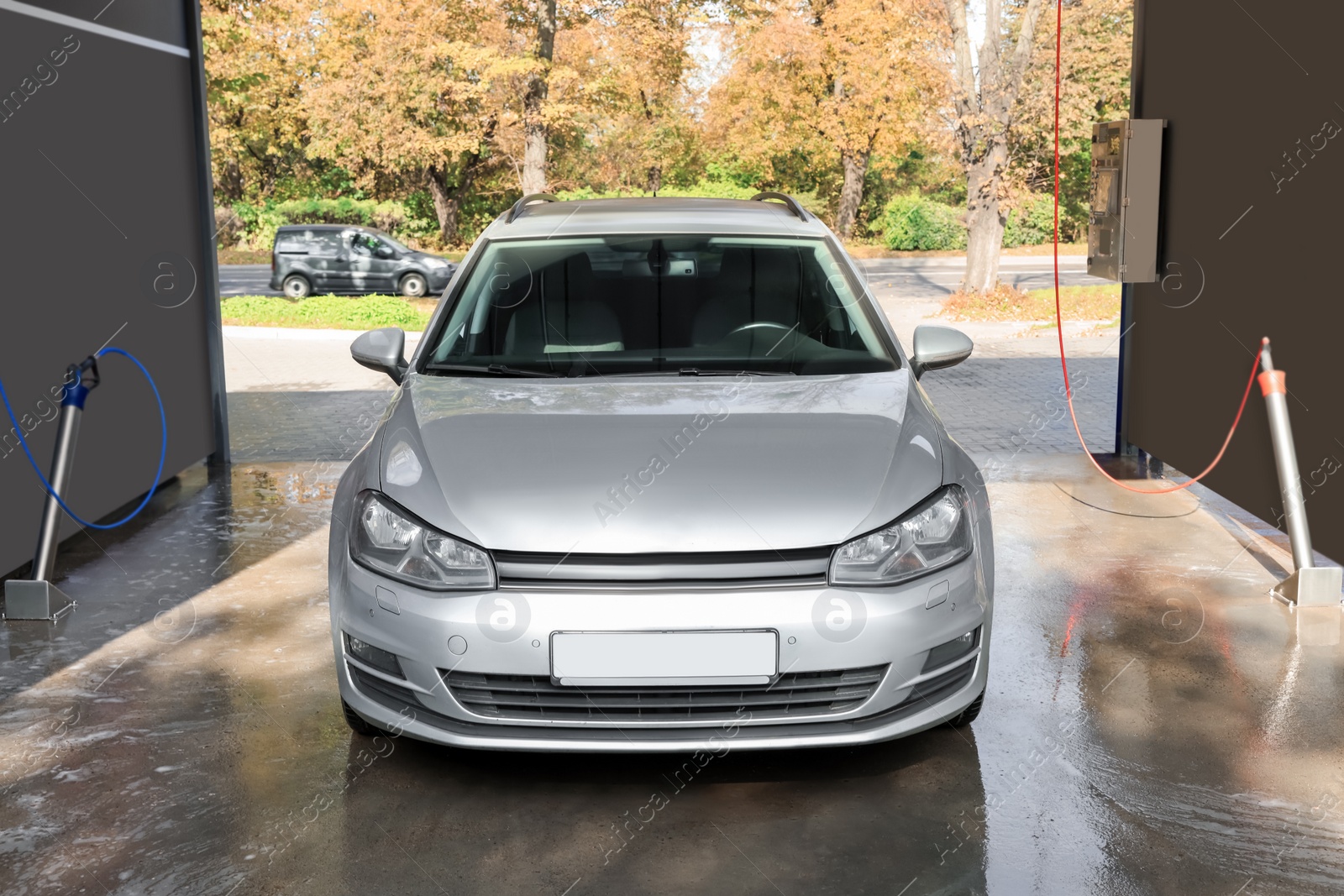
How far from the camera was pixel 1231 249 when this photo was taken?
662 cm

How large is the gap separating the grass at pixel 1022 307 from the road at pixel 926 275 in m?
3.22

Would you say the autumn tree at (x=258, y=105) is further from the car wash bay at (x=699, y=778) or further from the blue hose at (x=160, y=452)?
the car wash bay at (x=699, y=778)

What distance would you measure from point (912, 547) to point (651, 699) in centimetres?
79

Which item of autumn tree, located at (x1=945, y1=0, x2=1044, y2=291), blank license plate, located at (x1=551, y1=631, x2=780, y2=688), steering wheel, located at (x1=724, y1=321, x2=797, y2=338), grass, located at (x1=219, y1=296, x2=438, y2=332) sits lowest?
grass, located at (x1=219, y1=296, x2=438, y2=332)

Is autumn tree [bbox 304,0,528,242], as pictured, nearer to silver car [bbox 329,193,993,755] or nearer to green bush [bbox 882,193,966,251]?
green bush [bbox 882,193,966,251]

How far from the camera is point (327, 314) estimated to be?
66.8 ft

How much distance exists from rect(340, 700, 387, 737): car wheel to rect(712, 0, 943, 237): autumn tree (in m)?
23.6

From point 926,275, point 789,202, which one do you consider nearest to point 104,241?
point 789,202

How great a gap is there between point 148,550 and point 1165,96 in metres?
6.19

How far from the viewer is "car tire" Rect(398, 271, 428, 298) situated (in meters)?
25.3

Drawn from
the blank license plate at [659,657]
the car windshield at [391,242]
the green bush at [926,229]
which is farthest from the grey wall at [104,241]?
the green bush at [926,229]

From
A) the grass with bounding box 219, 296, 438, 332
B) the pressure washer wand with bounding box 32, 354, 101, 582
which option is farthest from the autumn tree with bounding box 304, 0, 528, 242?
the pressure washer wand with bounding box 32, 354, 101, 582

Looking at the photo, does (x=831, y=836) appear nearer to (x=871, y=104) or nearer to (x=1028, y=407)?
(x=1028, y=407)

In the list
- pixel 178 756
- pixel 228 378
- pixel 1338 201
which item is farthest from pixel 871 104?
pixel 178 756
